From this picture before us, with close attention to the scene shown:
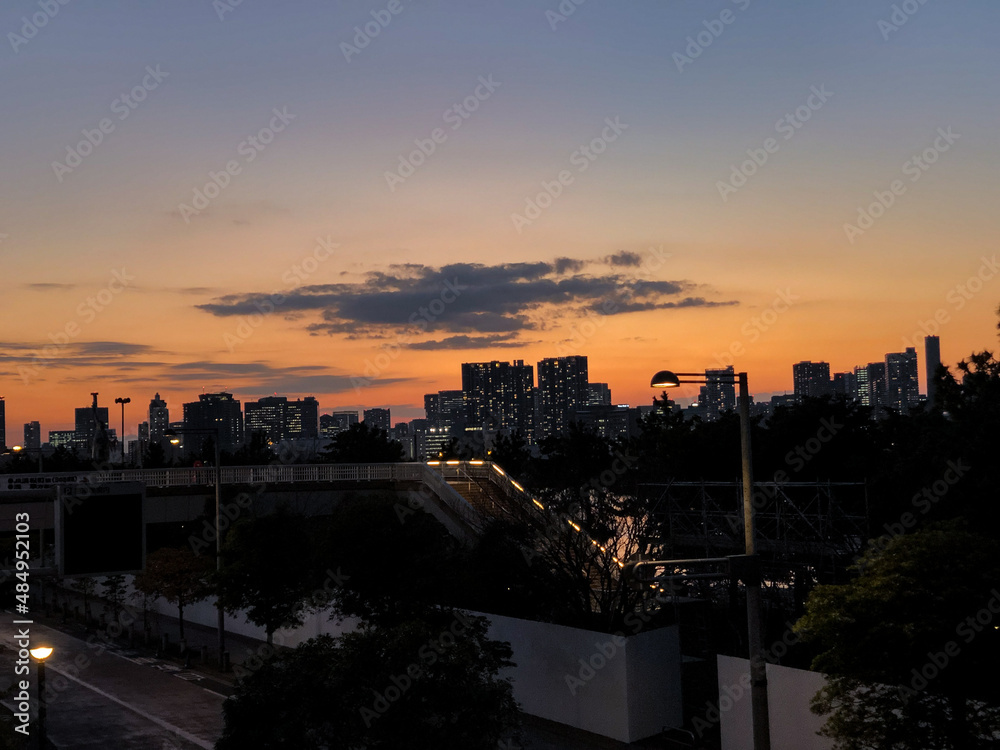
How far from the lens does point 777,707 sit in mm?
18375

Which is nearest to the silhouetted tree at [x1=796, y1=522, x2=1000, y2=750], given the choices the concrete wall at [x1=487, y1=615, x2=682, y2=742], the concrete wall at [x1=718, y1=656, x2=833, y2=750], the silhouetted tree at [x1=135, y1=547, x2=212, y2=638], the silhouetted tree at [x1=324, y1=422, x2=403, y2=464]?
the concrete wall at [x1=718, y1=656, x2=833, y2=750]

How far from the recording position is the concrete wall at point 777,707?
58.1 feet

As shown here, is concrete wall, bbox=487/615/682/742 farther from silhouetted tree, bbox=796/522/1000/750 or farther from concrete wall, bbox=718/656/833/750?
silhouetted tree, bbox=796/522/1000/750

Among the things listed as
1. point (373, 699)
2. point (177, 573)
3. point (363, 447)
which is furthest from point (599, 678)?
point (363, 447)

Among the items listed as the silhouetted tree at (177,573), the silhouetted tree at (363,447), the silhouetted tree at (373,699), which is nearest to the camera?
the silhouetted tree at (373,699)

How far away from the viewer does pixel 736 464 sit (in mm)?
47812

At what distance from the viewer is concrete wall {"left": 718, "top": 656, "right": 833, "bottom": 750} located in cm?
1772

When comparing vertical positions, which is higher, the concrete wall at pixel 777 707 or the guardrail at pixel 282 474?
the guardrail at pixel 282 474

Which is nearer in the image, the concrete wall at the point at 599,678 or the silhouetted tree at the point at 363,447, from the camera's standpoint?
the concrete wall at the point at 599,678

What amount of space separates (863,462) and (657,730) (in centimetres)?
1497

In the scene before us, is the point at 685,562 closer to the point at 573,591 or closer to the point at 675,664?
the point at 675,664

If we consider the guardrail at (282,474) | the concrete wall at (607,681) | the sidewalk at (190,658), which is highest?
the guardrail at (282,474)

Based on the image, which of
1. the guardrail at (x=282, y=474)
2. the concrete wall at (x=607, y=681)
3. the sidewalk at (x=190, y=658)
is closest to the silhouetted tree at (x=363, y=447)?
the sidewalk at (x=190, y=658)

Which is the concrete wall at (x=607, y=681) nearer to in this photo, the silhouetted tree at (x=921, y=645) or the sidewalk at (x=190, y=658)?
the sidewalk at (x=190, y=658)
